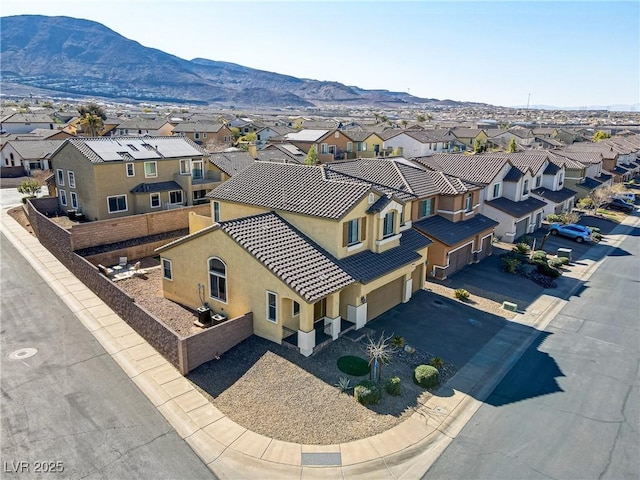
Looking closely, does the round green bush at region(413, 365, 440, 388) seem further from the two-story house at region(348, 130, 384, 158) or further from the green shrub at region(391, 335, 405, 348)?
the two-story house at region(348, 130, 384, 158)

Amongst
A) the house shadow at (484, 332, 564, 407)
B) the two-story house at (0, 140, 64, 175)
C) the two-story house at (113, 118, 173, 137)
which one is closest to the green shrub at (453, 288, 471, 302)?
the house shadow at (484, 332, 564, 407)

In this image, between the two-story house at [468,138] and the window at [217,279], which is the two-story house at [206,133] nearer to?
the two-story house at [468,138]

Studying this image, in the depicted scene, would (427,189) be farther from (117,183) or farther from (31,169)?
Result: (31,169)

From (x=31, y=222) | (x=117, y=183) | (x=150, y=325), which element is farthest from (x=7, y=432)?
(x=31, y=222)

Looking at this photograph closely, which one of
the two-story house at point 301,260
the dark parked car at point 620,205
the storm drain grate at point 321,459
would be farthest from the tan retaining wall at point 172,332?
the dark parked car at point 620,205

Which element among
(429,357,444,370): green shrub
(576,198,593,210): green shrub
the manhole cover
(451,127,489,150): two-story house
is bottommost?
the manhole cover

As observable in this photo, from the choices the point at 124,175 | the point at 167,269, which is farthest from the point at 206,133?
the point at 167,269
